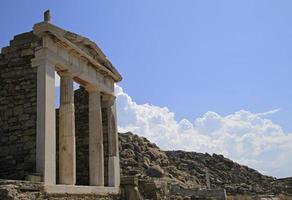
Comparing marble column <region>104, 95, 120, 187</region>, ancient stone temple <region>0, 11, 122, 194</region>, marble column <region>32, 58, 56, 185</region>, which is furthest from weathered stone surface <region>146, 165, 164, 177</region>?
marble column <region>32, 58, 56, 185</region>

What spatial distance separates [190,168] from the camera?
36.8m

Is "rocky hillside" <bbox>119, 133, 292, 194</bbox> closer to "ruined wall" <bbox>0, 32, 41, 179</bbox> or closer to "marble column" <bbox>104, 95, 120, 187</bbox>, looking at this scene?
"marble column" <bbox>104, 95, 120, 187</bbox>

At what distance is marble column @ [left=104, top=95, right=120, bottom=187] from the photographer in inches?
618

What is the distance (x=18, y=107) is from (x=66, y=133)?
1.78 metres

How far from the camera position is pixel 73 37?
44.5 ft

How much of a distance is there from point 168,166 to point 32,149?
23422mm

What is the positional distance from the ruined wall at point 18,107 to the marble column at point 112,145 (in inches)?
196

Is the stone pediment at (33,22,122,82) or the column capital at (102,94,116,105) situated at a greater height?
the stone pediment at (33,22,122,82)

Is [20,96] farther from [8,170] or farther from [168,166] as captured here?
[168,166]

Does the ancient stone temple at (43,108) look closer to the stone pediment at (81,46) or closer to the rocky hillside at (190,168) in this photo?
the stone pediment at (81,46)

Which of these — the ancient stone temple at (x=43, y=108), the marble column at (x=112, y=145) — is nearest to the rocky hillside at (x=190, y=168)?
the marble column at (x=112, y=145)

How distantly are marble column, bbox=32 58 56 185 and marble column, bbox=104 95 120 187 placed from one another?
460 cm

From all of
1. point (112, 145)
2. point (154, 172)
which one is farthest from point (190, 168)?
point (112, 145)

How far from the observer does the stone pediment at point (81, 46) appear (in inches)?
471
